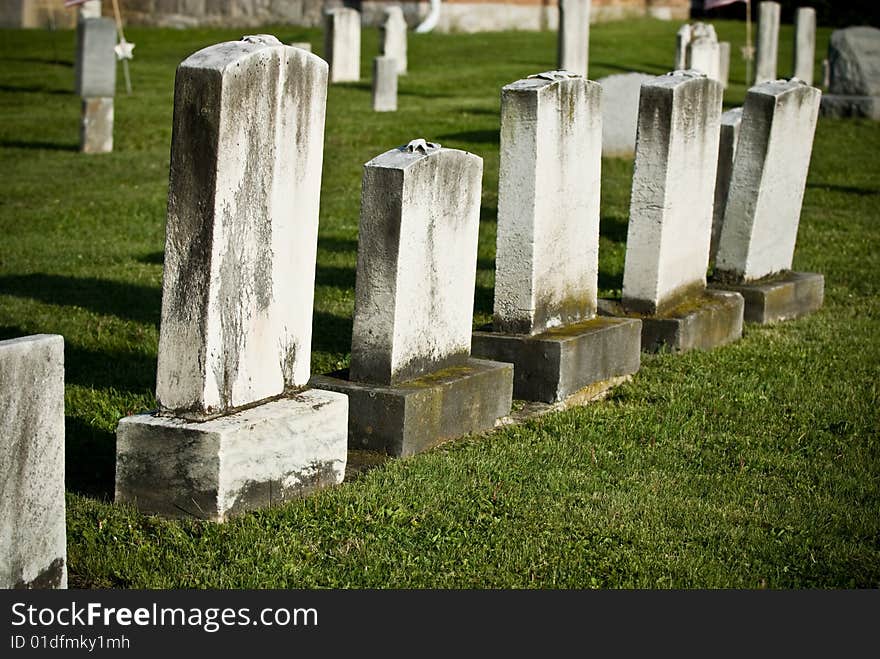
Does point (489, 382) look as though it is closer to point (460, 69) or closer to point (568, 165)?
point (568, 165)

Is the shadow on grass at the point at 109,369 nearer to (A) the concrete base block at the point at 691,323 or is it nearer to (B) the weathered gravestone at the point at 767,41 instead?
(A) the concrete base block at the point at 691,323

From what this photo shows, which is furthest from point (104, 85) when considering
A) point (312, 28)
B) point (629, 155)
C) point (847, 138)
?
point (312, 28)

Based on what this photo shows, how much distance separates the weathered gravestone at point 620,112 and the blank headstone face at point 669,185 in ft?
22.6

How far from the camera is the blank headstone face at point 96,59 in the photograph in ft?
56.0

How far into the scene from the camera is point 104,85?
56.7 ft

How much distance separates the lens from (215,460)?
205 inches

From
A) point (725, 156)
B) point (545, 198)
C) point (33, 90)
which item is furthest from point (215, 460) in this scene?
point (33, 90)

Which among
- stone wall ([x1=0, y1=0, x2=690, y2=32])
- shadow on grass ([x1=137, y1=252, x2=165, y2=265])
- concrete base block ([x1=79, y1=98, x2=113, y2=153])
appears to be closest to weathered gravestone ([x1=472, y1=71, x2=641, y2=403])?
shadow on grass ([x1=137, y1=252, x2=165, y2=265])

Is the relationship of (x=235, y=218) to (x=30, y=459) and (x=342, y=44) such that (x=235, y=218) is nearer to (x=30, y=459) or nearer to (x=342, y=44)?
(x=30, y=459)

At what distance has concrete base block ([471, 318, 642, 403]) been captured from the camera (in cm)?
715

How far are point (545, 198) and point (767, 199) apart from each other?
112 inches

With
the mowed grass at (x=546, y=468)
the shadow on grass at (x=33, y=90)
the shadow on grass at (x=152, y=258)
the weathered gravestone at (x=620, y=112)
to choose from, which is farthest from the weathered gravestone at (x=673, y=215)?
the shadow on grass at (x=33, y=90)

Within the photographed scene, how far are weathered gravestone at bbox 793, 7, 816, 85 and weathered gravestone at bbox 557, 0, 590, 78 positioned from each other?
5612 mm

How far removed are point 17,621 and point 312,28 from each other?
32.1 metres
